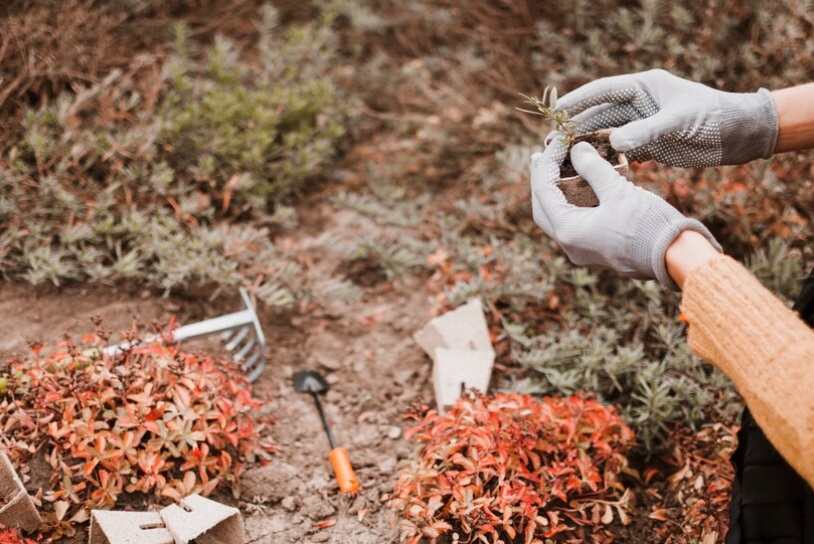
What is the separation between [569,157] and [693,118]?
355 millimetres

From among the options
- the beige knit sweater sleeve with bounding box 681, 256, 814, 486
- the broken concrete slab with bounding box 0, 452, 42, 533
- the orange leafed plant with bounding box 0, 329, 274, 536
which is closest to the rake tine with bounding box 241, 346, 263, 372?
the orange leafed plant with bounding box 0, 329, 274, 536

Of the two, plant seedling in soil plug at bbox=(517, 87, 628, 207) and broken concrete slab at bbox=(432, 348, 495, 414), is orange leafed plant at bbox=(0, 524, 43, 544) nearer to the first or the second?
broken concrete slab at bbox=(432, 348, 495, 414)

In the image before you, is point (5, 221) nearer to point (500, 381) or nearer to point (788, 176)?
point (500, 381)

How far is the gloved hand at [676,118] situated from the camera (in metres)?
1.74

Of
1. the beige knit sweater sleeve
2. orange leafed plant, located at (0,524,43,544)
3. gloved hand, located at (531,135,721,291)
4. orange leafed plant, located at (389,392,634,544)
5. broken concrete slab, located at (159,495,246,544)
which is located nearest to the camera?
the beige knit sweater sleeve

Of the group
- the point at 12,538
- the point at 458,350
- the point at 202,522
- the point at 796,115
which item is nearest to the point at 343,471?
the point at 202,522

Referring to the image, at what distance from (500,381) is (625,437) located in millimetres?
608

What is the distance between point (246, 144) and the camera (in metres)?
3.27

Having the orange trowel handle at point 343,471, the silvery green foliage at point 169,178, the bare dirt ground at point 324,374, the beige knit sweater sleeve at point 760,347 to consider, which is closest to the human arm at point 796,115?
the beige knit sweater sleeve at point 760,347

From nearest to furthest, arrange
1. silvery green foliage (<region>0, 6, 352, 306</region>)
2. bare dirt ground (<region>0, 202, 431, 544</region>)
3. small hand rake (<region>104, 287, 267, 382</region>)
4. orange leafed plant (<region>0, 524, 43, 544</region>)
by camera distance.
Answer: orange leafed plant (<region>0, 524, 43, 544</region>), bare dirt ground (<region>0, 202, 431, 544</region>), small hand rake (<region>104, 287, 267, 382</region>), silvery green foliage (<region>0, 6, 352, 306</region>)

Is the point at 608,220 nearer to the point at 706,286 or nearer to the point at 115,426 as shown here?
the point at 706,286

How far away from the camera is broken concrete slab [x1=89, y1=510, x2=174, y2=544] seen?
5.71 ft

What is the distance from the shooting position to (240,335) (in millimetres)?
2623

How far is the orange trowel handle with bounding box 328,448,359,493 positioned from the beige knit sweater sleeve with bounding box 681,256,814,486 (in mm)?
1341
